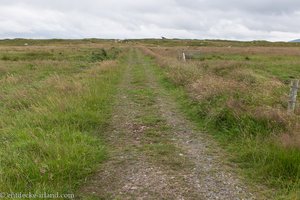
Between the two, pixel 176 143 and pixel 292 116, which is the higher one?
pixel 292 116

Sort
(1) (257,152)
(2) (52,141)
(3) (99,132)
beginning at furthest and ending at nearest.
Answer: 1. (3) (99,132)
2. (2) (52,141)
3. (1) (257,152)

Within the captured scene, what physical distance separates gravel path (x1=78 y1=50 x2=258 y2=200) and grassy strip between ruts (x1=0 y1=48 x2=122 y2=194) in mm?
338

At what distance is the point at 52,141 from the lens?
21.4 ft

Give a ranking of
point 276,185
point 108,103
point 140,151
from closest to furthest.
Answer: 1. point 276,185
2. point 140,151
3. point 108,103

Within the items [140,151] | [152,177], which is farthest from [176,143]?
[152,177]

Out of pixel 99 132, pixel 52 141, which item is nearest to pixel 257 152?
pixel 99 132

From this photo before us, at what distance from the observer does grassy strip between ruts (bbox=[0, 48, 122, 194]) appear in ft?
16.4

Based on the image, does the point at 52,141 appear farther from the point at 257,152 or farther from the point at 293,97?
the point at 293,97

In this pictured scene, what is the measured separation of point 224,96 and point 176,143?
3550 mm

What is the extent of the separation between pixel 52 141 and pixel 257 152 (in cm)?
415

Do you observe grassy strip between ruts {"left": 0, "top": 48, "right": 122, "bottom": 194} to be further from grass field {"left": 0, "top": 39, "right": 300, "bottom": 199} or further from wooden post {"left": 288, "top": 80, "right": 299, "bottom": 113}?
wooden post {"left": 288, "top": 80, "right": 299, "bottom": 113}

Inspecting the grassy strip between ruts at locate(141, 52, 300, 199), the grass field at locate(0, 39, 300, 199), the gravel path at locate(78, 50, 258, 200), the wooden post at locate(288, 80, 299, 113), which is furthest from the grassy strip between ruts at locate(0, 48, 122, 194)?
the wooden post at locate(288, 80, 299, 113)

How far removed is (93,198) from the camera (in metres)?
4.64

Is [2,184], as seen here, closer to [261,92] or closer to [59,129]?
[59,129]
